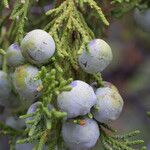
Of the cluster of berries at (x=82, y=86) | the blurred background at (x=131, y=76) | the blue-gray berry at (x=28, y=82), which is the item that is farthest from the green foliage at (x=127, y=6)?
the blurred background at (x=131, y=76)

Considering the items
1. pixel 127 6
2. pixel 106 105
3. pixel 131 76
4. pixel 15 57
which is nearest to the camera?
pixel 106 105

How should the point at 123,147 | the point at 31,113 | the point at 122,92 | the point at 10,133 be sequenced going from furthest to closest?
1. the point at 122,92
2. the point at 10,133
3. the point at 123,147
4. the point at 31,113

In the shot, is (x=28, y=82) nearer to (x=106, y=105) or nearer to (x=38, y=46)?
(x=38, y=46)

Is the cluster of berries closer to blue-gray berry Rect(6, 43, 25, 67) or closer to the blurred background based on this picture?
blue-gray berry Rect(6, 43, 25, 67)

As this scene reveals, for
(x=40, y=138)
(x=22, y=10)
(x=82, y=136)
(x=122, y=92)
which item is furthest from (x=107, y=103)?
(x=122, y=92)

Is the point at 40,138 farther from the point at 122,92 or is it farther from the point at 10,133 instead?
the point at 122,92

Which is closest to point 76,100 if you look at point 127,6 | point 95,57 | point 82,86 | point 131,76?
point 82,86

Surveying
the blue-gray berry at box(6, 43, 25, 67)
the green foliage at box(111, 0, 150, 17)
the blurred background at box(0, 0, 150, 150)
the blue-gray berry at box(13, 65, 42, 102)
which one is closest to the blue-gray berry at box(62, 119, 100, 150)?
the blue-gray berry at box(13, 65, 42, 102)
